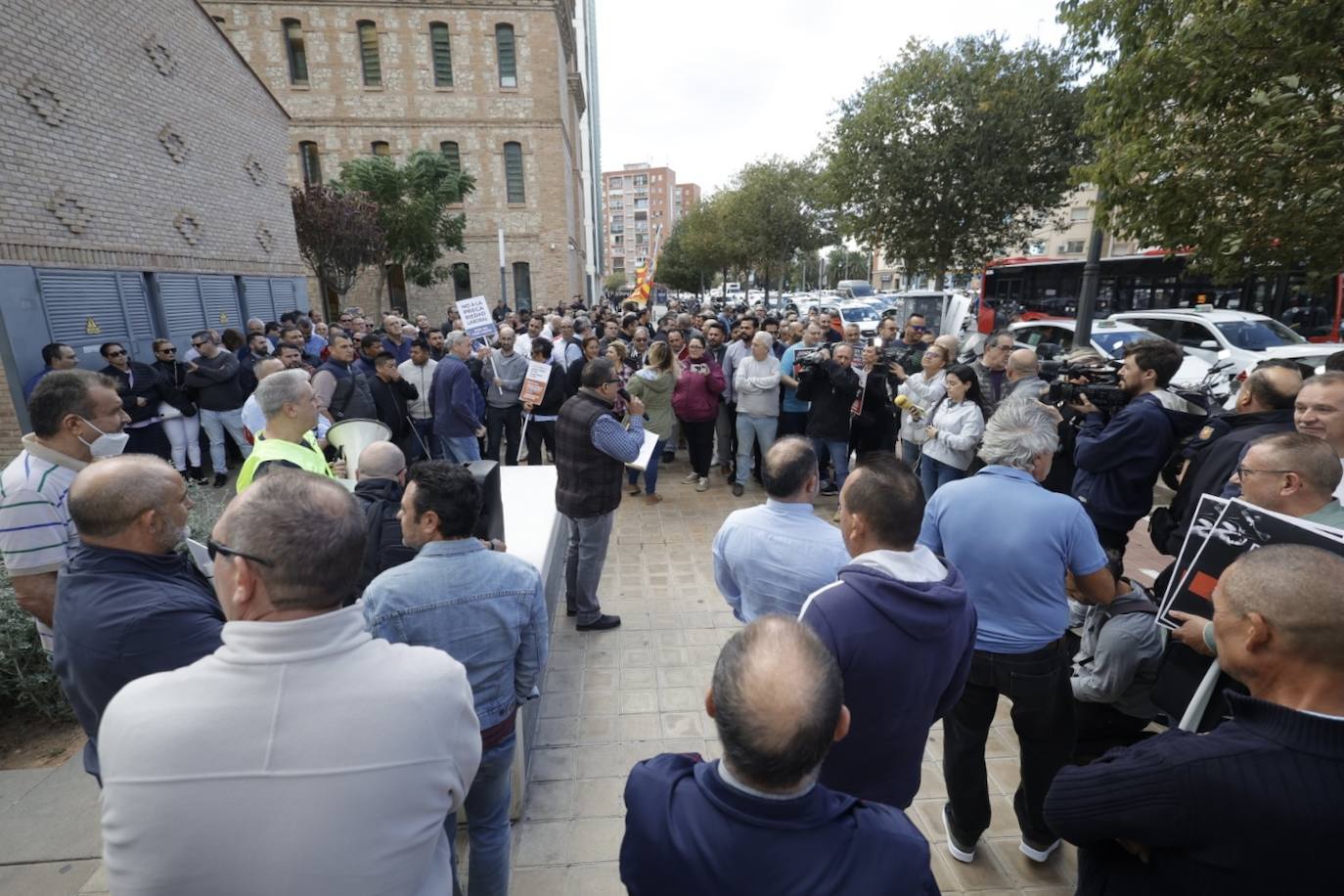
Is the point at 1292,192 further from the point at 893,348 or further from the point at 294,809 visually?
the point at 294,809

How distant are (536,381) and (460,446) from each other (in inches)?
42.7

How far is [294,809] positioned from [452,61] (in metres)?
33.0

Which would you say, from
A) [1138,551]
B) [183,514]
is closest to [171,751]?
[183,514]

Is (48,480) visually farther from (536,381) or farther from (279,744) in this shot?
(536,381)

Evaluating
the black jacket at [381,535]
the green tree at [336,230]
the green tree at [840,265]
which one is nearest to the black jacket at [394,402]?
the black jacket at [381,535]

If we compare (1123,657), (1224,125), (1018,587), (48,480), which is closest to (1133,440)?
(1123,657)

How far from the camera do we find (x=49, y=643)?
2617 millimetres

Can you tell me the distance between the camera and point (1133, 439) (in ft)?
12.7

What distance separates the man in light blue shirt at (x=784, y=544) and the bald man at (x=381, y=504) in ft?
4.33

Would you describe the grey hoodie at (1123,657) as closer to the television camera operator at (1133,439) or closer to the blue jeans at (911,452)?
the television camera operator at (1133,439)

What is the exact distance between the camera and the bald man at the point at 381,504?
2.66 m

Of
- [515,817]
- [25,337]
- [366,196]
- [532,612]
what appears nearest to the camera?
[532,612]

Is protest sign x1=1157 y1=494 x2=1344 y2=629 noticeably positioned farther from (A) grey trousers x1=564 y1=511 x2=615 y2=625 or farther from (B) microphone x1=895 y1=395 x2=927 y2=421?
(B) microphone x1=895 y1=395 x2=927 y2=421

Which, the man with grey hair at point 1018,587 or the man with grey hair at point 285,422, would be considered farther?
the man with grey hair at point 285,422
